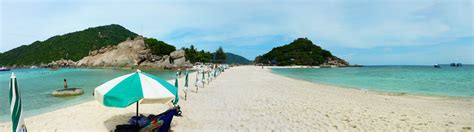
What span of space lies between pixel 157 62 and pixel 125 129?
3026 inches

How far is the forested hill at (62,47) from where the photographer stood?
381ft

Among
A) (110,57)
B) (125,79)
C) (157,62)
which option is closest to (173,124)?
(125,79)

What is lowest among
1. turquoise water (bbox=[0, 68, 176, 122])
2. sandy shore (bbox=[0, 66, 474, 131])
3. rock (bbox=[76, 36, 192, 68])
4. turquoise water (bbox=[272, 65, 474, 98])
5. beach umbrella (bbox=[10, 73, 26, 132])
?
turquoise water (bbox=[0, 68, 176, 122])

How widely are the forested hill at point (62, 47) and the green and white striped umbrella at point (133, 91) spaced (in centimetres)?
11837

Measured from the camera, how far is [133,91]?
5.89 meters

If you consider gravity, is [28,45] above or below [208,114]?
above

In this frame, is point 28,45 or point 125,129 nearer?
point 125,129

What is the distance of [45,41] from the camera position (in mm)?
127938

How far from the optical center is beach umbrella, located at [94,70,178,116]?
5.73 metres

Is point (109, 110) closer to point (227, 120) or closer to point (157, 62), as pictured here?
point (227, 120)

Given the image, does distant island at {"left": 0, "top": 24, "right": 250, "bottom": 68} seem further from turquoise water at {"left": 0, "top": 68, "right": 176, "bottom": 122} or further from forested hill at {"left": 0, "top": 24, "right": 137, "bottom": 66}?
turquoise water at {"left": 0, "top": 68, "right": 176, "bottom": 122}

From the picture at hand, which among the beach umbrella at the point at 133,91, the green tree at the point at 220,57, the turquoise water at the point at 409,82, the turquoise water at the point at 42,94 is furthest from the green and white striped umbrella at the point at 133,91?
the green tree at the point at 220,57

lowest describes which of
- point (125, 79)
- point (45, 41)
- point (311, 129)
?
point (311, 129)

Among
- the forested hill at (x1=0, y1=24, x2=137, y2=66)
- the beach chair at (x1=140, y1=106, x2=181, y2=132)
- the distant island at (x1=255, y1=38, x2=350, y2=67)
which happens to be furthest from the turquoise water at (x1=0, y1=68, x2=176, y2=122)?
the distant island at (x1=255, y1=38, x2=350, y2=67)
